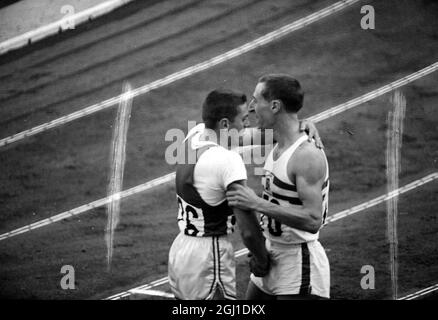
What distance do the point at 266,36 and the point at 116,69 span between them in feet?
9.00

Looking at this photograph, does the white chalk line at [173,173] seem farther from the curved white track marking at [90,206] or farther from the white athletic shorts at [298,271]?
the white athletic shorts at [298,271]

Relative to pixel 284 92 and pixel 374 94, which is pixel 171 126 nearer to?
pixel 374 94

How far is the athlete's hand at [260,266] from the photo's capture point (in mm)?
5750

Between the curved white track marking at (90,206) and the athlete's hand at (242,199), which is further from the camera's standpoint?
the curved white track marking at (90,206)

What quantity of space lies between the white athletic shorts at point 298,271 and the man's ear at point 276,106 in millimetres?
1055

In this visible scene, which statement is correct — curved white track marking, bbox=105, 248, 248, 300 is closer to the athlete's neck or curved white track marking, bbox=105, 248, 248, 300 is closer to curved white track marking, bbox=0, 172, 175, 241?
curved white track marking, bbox=0, 172, 175, 241

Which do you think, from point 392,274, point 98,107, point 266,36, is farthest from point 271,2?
point 392,274

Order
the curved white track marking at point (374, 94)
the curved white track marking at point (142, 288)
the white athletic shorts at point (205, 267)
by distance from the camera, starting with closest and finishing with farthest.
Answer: the white athletic shorts at point (205, 267), the curved white track marking at point (142, 288), the curved white track marking at point (374, 94)

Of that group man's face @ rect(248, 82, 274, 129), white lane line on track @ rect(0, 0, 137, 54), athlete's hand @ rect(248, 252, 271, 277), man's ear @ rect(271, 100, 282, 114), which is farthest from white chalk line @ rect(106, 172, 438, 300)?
white lane line on track @ rect(0, 0, 137, 54)

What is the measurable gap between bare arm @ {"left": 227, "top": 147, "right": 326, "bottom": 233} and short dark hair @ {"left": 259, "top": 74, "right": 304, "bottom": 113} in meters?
0.51

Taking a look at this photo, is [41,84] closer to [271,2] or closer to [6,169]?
[6,169]

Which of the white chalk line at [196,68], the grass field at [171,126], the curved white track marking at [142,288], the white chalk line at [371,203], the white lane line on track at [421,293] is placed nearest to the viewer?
the white lane line on track at [421,293]

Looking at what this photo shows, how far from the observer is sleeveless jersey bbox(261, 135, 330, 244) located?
5672 mm

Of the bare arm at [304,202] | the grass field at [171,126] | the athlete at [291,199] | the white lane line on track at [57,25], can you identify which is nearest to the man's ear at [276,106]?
the athlete at [291,199]
